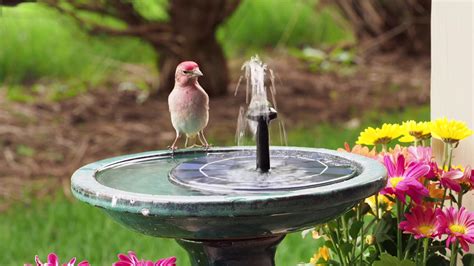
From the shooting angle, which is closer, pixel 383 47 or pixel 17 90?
pixel 17 90

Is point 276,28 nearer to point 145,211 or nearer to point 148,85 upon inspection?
point 148,85

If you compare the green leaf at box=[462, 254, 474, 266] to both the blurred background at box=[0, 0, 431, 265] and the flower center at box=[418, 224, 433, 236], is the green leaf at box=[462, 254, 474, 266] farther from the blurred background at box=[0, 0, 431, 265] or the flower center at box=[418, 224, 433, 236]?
the blurred background at box=[0, 0, 431, 265]

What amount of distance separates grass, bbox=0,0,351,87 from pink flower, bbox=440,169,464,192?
415 centimetres

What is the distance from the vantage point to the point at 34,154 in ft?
18.3

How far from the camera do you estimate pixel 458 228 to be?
2.31m

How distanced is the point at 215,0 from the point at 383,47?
7.14 ft

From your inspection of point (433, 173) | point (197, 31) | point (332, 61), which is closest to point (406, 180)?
point (433, 173)

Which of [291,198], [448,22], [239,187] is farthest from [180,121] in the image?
[448,22]

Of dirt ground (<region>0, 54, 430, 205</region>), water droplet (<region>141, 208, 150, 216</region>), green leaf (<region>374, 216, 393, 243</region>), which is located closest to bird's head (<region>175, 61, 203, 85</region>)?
water droplet (<region>141, 208, 150, 216</region>)

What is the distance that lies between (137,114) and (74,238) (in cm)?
200

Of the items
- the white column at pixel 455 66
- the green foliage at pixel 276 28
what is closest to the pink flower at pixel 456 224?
the white column at pixel 455 66

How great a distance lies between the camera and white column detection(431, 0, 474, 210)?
2.76m

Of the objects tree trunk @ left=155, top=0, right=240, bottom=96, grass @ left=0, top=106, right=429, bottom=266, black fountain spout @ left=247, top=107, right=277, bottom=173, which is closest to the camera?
black fountain spout @ left=247, top=107, right=277, bottom=173

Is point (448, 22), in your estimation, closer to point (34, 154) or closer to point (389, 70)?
point (34, 154)
